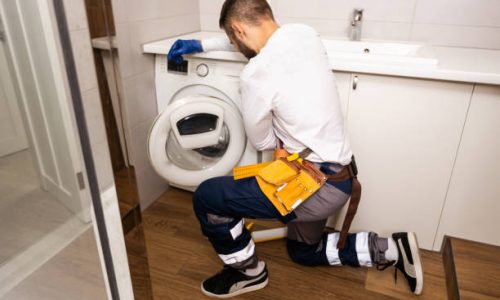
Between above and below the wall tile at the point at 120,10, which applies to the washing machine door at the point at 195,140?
below

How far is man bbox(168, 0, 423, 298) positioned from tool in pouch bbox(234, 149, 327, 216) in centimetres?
4

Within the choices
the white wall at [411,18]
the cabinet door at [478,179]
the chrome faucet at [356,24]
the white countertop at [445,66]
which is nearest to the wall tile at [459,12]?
the white wall at [411,18]

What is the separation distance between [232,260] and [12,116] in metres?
0.98

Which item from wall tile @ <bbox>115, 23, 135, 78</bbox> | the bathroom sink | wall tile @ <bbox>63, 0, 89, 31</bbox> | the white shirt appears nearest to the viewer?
wall tile @ <bbox>63, 0, 89, 31</bbox>

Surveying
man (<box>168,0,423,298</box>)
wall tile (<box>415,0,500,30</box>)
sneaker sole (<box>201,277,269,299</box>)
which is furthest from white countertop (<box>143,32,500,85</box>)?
sneaker sole (<box>201,277,269,299</box>)

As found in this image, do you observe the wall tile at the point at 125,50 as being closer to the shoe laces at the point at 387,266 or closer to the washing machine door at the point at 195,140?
the washing machine door at the point at 195,140

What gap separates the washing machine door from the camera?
160cm

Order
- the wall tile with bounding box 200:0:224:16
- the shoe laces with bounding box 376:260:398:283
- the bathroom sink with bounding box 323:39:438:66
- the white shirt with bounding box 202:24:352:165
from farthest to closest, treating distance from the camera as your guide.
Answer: the wall tile with bounding box 200:0:224:16 < the shoe laces with bounding box 376:260:398:283 < the bathroom sink with bounding box 323:39:438:66 < the white shirt with bounding box 202:24:352:165

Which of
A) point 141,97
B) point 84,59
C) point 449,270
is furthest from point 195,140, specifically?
point 84,59

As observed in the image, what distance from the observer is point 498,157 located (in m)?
1.40

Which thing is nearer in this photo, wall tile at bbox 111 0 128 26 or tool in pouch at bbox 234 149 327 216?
tool in pouch at bbox 234 149 327 216

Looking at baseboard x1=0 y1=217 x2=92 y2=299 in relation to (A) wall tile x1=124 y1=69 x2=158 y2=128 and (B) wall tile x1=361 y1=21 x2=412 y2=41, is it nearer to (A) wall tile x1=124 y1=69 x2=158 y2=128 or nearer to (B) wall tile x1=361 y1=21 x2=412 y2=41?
(A) wall tile x1=124 y1=69 x2=158 y2=128

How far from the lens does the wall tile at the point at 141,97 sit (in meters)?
1.70

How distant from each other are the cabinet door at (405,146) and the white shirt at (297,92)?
11.6 inches
